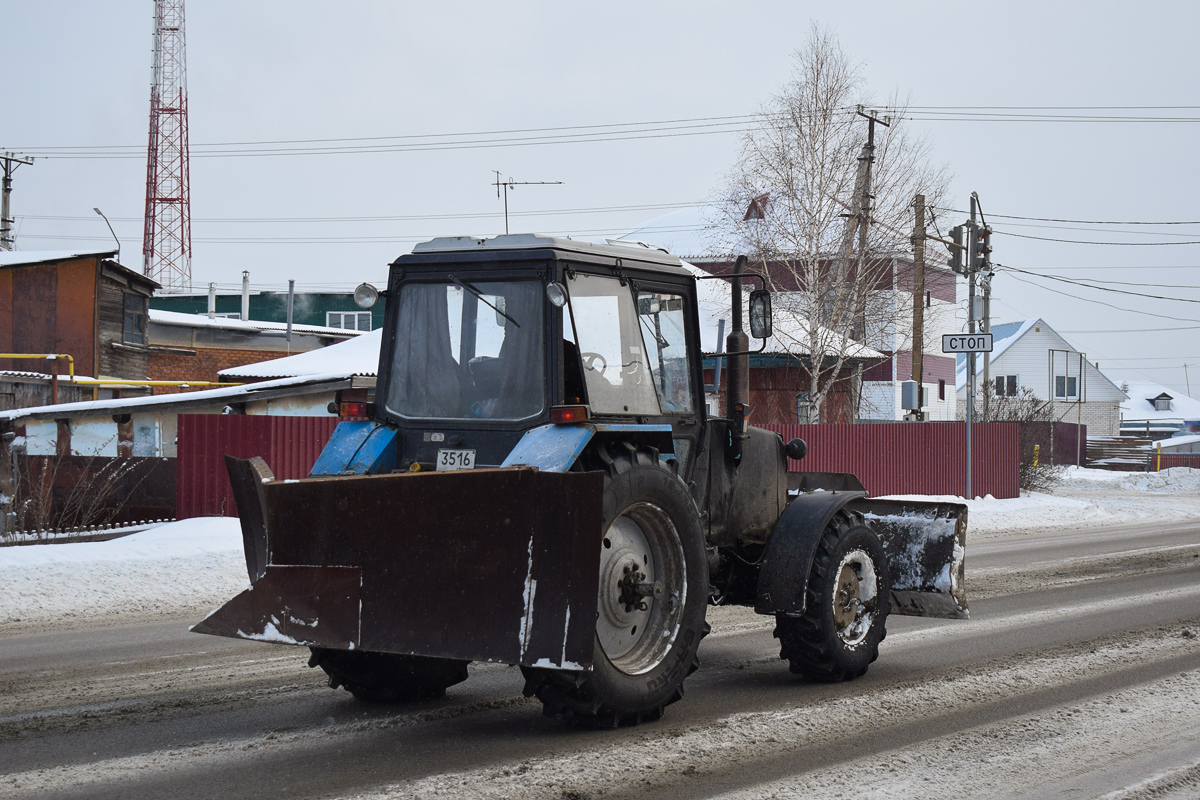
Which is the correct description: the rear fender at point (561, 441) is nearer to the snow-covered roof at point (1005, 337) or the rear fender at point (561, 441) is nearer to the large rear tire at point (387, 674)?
the large rear tire at point (387, 674)

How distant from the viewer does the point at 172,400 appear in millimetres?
16438

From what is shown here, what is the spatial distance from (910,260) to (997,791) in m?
28.5

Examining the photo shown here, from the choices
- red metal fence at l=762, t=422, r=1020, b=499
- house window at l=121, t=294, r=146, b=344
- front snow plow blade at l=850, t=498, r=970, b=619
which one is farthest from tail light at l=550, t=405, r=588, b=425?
house window at l=121, t=294, r=146, b=344

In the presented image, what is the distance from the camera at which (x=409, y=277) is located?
6.30 m

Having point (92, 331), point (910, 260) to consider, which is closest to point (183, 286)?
point (92, 331)

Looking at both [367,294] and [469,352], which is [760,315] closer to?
[469,352]

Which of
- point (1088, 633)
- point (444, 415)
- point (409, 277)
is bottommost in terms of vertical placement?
point (1088, 633)

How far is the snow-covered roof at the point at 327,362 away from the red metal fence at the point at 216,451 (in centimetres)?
832

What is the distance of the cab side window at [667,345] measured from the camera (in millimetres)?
6340

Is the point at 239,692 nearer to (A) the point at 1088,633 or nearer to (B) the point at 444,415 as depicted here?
(B) the point at 444,415

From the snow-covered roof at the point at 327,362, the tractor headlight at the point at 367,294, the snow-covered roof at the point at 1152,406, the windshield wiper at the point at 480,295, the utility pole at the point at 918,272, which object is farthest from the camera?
the snow-covered roof at the point at 1152,406

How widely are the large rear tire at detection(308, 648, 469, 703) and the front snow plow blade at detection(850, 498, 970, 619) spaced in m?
2.87

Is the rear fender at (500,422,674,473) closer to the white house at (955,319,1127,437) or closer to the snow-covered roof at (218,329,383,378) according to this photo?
the snow-covered roof at (218,329,383,378)

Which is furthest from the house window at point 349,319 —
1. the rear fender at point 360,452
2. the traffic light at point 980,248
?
the rear fender at point 360,452
